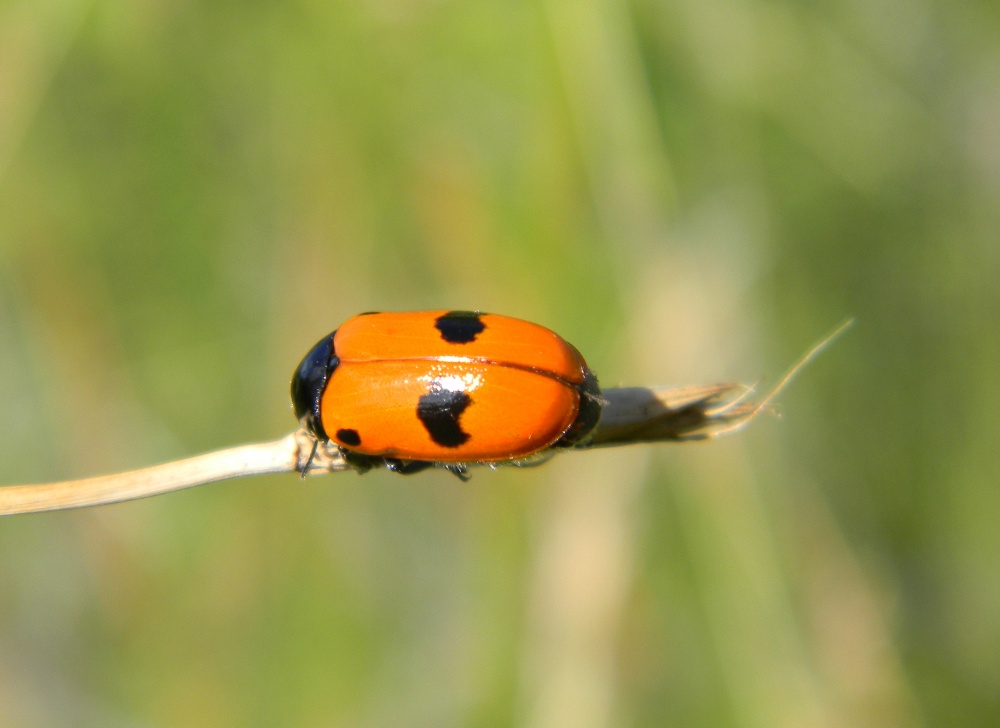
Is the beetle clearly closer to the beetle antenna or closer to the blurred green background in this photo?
the beetle antenna

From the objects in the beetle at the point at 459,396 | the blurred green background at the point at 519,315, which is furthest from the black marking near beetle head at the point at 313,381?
the blurred green background at the point at 519,315

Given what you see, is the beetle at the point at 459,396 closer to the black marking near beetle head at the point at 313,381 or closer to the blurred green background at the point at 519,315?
the black marking near beetle head at the point at 313,381

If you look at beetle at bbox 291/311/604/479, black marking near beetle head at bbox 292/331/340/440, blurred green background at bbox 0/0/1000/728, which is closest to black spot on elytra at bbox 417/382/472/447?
beetle at bbox 291/311/604/479

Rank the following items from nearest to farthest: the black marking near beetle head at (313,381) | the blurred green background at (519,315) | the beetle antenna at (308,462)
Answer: the beetle antenna at (308,462), the black marking near beetle head at (313,381), the blurred green background at (519,315)

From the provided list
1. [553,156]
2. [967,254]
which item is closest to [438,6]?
[553,156]

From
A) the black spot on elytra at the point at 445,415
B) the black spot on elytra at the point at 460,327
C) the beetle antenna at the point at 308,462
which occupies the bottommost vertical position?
the beetle antenna at the point at 308,462

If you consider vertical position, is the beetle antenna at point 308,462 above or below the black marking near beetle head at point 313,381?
below

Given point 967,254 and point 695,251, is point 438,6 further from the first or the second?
point 967,254

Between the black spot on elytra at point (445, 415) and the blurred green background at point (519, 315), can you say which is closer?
the black spot on elytra at point (445, 415)

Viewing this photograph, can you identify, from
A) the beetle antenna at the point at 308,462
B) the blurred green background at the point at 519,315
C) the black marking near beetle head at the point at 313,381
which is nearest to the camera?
the beetle antenna at the point at 308,462

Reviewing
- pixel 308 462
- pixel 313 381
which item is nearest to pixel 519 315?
pixel 313 381
